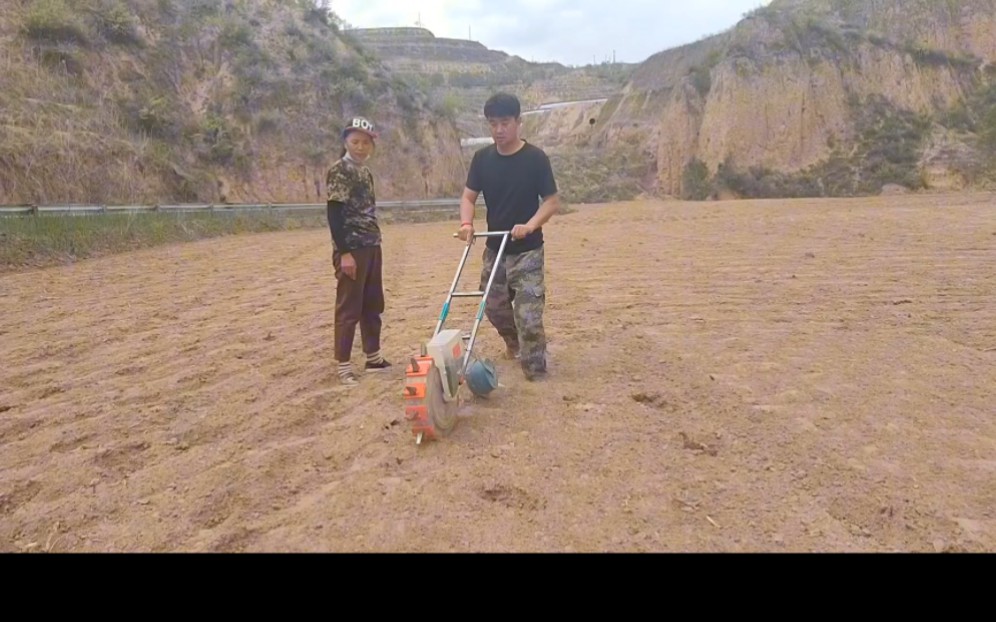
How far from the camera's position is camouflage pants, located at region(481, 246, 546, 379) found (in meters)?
4.49

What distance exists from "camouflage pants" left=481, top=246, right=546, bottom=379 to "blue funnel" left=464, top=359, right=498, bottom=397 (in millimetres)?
525

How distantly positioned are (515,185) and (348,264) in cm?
131

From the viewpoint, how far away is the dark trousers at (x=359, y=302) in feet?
15.5

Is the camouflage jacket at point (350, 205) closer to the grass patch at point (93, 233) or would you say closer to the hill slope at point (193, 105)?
the grass patch at point (93, 233)

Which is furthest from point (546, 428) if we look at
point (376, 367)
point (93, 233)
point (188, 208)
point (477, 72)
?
point (477, 72)

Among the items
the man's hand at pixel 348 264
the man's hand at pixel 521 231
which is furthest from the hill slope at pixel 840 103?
the man's hand at pixel 348 264

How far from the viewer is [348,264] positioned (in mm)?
4645

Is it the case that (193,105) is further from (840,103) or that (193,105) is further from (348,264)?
(840,103)

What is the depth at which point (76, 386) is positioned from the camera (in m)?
4.61

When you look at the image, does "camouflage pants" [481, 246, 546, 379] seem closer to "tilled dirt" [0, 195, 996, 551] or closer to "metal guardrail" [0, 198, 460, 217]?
"tilled dirt" [0, 195, 996, 551]

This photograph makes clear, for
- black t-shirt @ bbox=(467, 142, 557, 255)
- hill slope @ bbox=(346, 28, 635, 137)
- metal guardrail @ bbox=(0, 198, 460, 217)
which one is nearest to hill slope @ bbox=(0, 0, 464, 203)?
metal guardrail @ bbox=(0, 198, 460, 217)

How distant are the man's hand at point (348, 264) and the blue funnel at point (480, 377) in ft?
3.99

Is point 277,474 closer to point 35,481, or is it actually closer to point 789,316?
point 35,481
